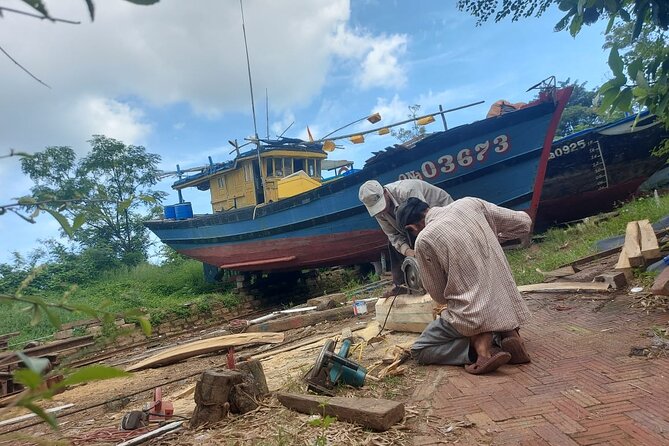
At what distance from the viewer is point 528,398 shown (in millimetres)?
2449

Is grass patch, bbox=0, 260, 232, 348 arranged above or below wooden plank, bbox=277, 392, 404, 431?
above

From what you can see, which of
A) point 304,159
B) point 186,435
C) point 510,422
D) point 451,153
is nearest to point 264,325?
point 186,435

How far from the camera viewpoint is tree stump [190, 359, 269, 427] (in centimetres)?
276

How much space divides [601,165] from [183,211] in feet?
40.9

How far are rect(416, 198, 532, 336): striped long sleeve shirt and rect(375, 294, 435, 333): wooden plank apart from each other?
96cm

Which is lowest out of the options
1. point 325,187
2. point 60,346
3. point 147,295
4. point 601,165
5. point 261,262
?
A: point 60,346

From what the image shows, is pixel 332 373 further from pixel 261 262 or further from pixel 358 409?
pixel 261 262

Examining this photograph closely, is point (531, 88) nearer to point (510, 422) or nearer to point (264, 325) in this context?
point (264, 325)

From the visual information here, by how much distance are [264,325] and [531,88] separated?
6.24 m

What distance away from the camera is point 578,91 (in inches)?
1233

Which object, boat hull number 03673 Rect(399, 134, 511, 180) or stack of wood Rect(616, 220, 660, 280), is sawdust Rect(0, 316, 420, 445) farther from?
boat hull number 03673 Rect(399, 134, 511, 180)

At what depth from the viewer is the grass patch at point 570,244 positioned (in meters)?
6.63

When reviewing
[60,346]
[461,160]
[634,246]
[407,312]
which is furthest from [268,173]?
[634,246]

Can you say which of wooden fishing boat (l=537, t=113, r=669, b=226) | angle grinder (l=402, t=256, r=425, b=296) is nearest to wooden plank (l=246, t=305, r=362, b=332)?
angle grinder (l=402, t=256, r=425, b=296)
